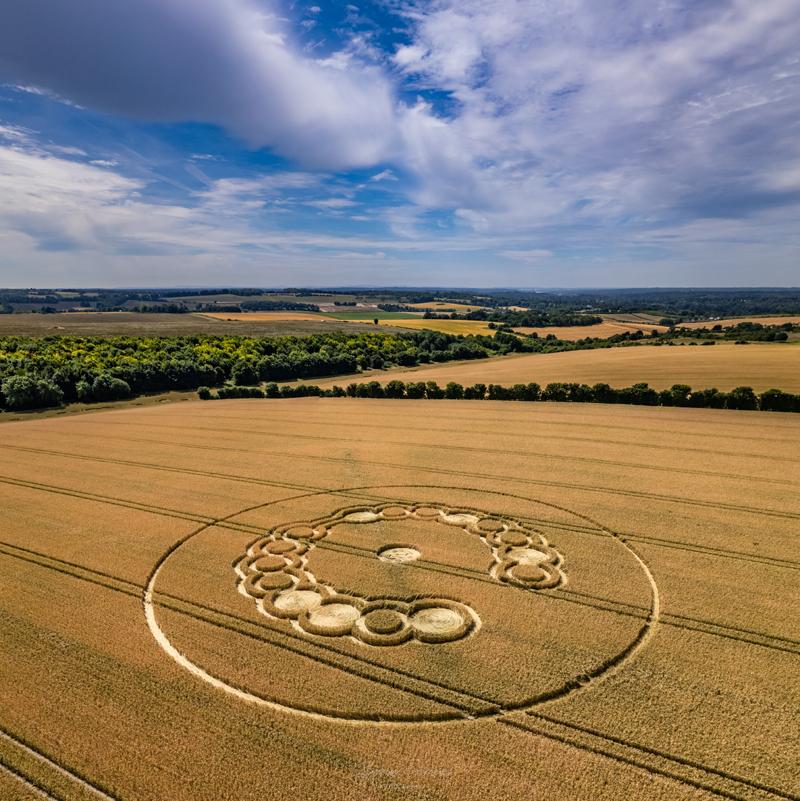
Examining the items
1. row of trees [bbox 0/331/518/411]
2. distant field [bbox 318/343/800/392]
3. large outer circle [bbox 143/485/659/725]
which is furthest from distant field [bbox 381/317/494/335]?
large outer circle [bbox 143/485/659/725]

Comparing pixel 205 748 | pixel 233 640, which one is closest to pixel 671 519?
pixel 233 640

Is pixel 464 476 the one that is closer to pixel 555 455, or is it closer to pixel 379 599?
pixel 555 455

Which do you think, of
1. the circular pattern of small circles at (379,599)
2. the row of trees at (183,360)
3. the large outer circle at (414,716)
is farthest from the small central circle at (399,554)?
the row of trees at (183,360)

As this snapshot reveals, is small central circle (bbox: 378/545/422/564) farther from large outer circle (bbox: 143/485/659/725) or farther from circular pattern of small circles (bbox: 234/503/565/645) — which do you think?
large outer circle (bbox: 143/485/659/725)

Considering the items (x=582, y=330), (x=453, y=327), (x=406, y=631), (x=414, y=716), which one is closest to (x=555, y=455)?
(x=406, y=631)

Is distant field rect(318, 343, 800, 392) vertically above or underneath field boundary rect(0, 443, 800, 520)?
above
